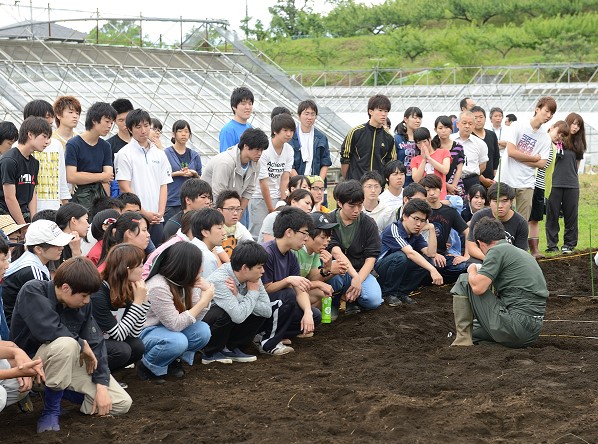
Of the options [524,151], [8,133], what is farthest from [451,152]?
[8,133]

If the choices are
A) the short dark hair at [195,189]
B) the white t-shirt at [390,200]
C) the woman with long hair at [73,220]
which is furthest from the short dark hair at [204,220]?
the white t-shirt at [390,200]

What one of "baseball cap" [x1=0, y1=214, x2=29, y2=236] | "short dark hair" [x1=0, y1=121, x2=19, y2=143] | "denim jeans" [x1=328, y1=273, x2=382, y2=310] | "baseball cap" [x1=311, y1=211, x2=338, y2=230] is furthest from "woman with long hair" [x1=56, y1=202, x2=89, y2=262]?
"denim jeans" [x1=328, y1=273, x2=382, y2=310]

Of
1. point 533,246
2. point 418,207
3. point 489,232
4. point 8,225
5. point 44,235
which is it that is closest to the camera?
point 44,235

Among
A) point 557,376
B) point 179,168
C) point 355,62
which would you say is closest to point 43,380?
point 557,376

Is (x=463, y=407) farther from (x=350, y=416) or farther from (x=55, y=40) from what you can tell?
(x=55, y=40)

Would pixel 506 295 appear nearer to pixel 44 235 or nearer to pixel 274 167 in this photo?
pixel 274 167

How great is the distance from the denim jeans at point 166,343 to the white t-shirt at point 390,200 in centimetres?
373

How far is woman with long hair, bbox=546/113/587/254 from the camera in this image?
40.8 ft

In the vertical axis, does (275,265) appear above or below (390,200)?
below

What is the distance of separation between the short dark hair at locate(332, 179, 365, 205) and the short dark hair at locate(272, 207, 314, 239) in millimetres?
1001

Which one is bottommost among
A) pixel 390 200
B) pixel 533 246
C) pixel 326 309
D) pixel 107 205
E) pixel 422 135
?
pixel 533 246

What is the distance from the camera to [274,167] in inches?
387

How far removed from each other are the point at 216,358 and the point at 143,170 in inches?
96.8

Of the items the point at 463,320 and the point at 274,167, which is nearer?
the point at 463,320
